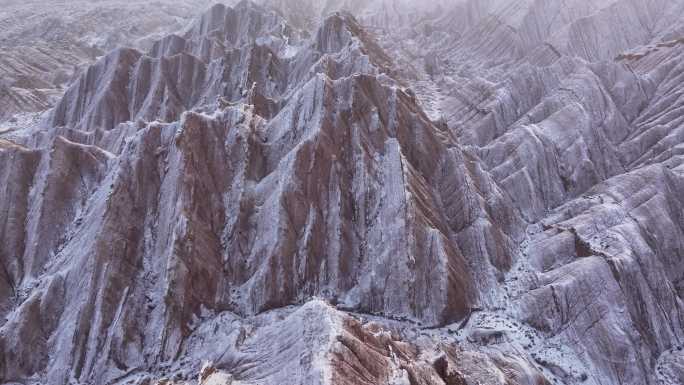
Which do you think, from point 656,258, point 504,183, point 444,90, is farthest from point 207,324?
point 444,90

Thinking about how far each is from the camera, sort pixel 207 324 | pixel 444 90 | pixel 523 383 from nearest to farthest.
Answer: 1. pixel 523 383
2. pixel 207 324
3. pixel 444 90

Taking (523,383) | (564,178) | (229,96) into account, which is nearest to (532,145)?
(564,178)

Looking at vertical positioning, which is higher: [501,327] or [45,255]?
[45,255]

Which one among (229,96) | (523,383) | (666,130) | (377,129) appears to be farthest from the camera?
(229,96)

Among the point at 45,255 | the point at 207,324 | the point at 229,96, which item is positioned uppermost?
the point at 229,96

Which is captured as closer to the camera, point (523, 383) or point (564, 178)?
point (523, 383)

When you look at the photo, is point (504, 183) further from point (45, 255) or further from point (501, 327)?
point (45, 255)

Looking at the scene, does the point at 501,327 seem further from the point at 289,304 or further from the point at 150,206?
the point at 150,206
